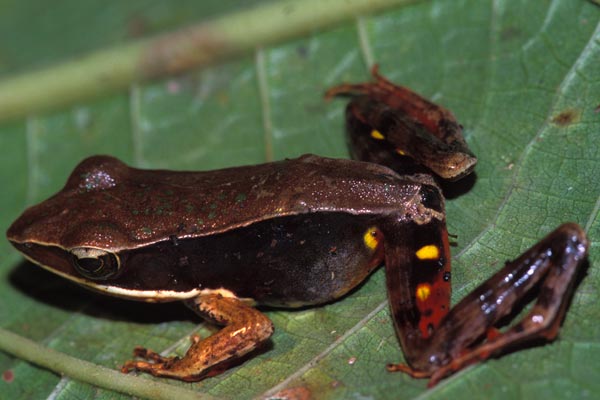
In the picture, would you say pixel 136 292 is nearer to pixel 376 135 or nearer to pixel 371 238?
pixel 371 238

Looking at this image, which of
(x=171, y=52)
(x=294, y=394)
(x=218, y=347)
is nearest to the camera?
(x=294, y=394)

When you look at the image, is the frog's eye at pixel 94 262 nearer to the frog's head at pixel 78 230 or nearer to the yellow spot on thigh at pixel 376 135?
the frog's head at pixel 78 230

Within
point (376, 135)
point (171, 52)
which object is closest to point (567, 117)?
point (376, 135)

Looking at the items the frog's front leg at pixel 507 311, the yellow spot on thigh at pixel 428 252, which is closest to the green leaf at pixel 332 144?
the frog's front leg at pixel 507 311

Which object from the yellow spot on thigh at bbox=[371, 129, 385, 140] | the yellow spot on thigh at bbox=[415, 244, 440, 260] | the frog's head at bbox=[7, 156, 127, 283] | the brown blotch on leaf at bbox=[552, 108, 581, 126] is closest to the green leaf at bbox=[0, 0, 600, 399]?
the brown blotch on leaf at bbox=[552, 108, 581, 126]

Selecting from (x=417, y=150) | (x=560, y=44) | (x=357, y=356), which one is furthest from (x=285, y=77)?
(x=357, y=356)

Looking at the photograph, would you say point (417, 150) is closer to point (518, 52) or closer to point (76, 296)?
point (518, 52)
